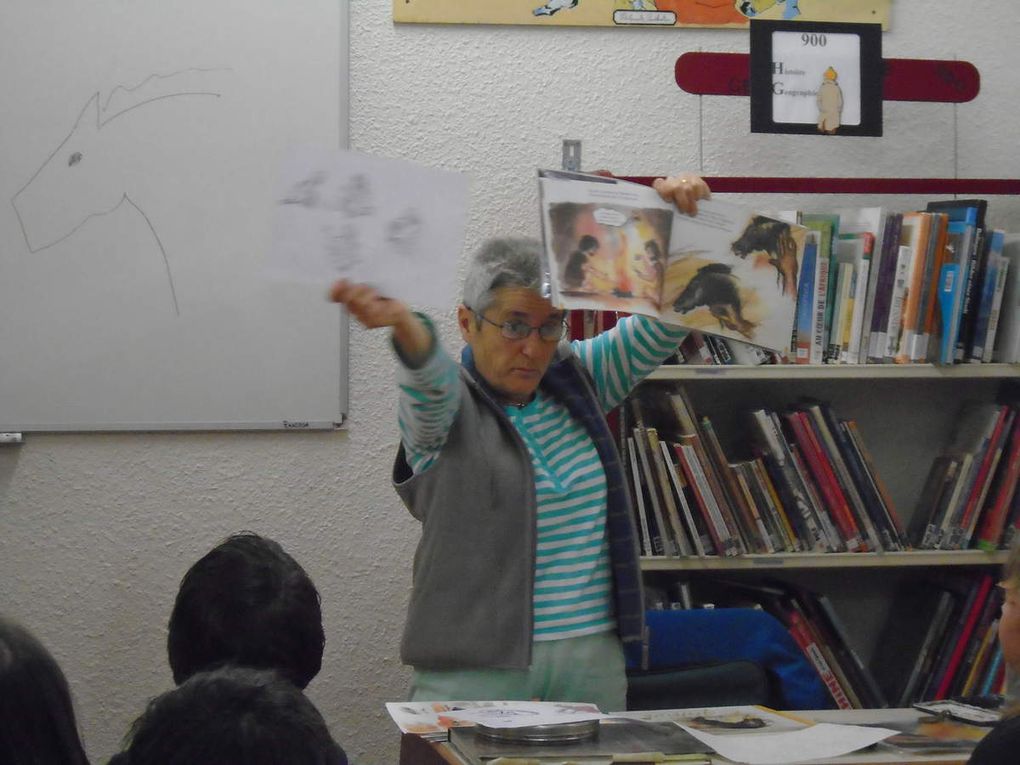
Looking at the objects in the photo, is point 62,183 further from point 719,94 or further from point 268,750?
point 268,750

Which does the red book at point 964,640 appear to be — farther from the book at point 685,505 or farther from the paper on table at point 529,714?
the paper on table at point 529,714

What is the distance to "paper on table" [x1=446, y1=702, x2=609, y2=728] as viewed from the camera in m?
1.33

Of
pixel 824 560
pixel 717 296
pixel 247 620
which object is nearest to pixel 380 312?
pixel 247 620

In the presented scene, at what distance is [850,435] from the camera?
2520mm

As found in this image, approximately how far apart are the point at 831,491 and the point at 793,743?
1.22 meters

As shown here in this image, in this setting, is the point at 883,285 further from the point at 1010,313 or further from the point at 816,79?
the point at 816,79

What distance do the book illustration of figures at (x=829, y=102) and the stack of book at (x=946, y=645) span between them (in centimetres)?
106

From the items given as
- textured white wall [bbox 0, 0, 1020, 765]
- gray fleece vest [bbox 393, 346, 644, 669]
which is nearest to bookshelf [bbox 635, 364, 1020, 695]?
textured white wall [bbox 0, 0, 1020, 765]

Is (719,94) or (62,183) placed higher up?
(719,94)

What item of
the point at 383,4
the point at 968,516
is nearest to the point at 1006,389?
the point at 968,516

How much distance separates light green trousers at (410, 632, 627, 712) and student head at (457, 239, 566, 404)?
1.25 feet

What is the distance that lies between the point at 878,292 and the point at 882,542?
0.54 meters

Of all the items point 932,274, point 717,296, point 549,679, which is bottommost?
point 549,679

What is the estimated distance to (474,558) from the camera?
5.37 ft
